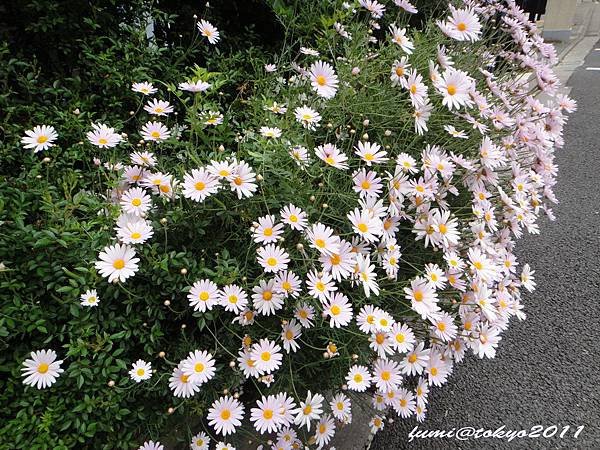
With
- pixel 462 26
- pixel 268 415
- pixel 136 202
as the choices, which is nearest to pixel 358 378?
pixel 268 415

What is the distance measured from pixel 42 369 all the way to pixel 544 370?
2.16 metres

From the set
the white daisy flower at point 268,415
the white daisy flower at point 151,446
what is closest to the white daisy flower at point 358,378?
the white daisy flower at point 268,415

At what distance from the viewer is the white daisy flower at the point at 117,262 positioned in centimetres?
119

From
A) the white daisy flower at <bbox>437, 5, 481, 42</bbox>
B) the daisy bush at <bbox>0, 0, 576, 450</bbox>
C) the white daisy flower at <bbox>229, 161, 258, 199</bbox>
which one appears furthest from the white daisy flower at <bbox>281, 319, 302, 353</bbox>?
the white daisy flower at <bbox>437, 5, 481, 42</bbox>

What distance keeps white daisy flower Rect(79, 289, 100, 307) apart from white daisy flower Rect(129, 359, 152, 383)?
183 mm

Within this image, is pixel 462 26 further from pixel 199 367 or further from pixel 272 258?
pixel 199 367

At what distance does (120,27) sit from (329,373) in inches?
73.1

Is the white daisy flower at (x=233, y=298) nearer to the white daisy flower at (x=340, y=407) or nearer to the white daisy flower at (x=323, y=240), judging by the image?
the white daisy flower at (x=323, y=240)

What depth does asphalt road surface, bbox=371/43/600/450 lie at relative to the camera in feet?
6.61

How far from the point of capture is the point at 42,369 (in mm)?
1163

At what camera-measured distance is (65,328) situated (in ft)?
4.08

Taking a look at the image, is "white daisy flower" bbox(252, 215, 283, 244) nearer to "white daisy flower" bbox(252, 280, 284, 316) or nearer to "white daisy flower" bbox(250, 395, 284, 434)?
"white daisy flower" bbox(252, 280, 284, 316)

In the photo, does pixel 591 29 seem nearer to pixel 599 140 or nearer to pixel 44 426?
pixel 599 140

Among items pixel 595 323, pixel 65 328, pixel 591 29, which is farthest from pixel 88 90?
pixel 591 29
